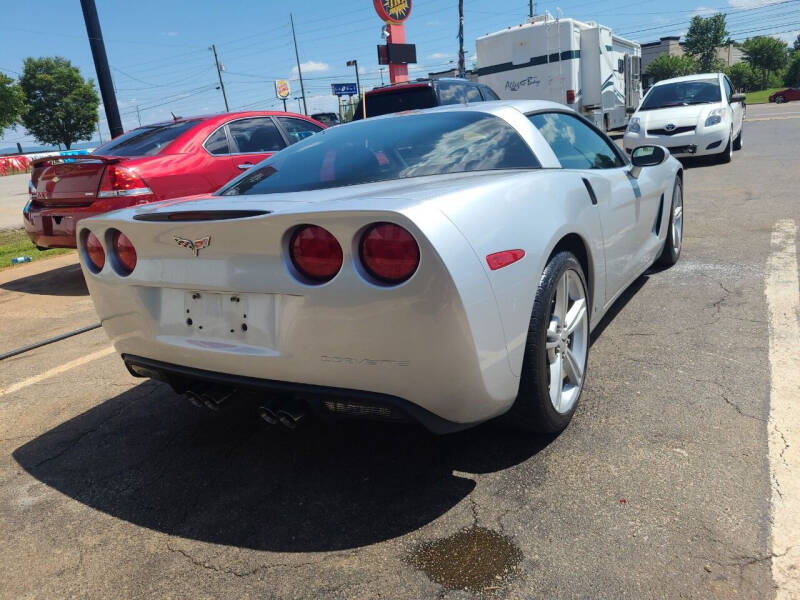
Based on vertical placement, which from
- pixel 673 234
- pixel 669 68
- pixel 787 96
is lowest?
pixel 787 96

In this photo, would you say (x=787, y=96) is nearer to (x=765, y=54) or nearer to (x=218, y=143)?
(x=765, y=54)

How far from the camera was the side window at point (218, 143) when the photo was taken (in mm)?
6457

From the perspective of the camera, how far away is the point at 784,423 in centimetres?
259

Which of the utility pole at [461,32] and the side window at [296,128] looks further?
the utility pole at [461,32]

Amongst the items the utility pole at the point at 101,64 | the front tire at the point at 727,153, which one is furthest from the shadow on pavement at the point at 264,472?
the front tire at the point at 727,153

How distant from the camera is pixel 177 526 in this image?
2.29m

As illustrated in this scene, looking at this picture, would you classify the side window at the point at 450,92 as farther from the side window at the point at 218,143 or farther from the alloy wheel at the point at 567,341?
the alloy wheel at the point at 567,341

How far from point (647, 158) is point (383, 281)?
256 centimetres

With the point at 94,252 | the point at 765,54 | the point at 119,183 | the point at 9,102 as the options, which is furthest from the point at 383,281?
the point at 765,54

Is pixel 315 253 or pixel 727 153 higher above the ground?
pixel 315 253

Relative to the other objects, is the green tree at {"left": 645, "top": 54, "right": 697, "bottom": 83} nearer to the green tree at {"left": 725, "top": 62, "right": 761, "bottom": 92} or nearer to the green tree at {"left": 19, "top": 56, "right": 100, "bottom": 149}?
the green tree at {"left": 725, "top": 62, "right": 761, "bottom": 92}

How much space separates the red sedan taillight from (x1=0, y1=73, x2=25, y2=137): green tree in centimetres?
4679

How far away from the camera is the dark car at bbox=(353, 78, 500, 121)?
9609 millimetres

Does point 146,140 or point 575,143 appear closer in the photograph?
point 575,143
